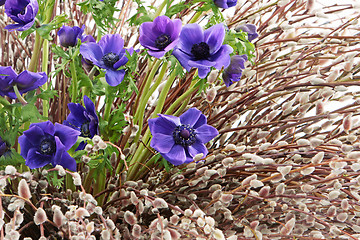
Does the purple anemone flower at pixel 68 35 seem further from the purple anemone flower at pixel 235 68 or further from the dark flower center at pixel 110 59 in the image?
the purple anemone flower at pixel 235 68

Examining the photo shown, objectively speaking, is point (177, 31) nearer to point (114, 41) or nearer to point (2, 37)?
point (114, 41)

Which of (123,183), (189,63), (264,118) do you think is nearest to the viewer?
(189,63)

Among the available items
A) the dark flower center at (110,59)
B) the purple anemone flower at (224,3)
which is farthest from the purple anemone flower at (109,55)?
the purple anemone flower at (224,3)

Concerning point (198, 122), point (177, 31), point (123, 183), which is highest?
point (177, 31)

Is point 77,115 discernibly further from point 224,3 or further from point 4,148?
point 224,3

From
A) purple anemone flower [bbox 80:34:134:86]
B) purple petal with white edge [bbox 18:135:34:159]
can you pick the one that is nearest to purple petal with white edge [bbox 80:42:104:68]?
purple anemone flower [bbox 80:34:134:86]

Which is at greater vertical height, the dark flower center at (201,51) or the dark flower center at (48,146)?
the dark flower center at (201,51)

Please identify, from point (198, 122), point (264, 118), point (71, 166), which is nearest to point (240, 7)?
point (264, 118)
